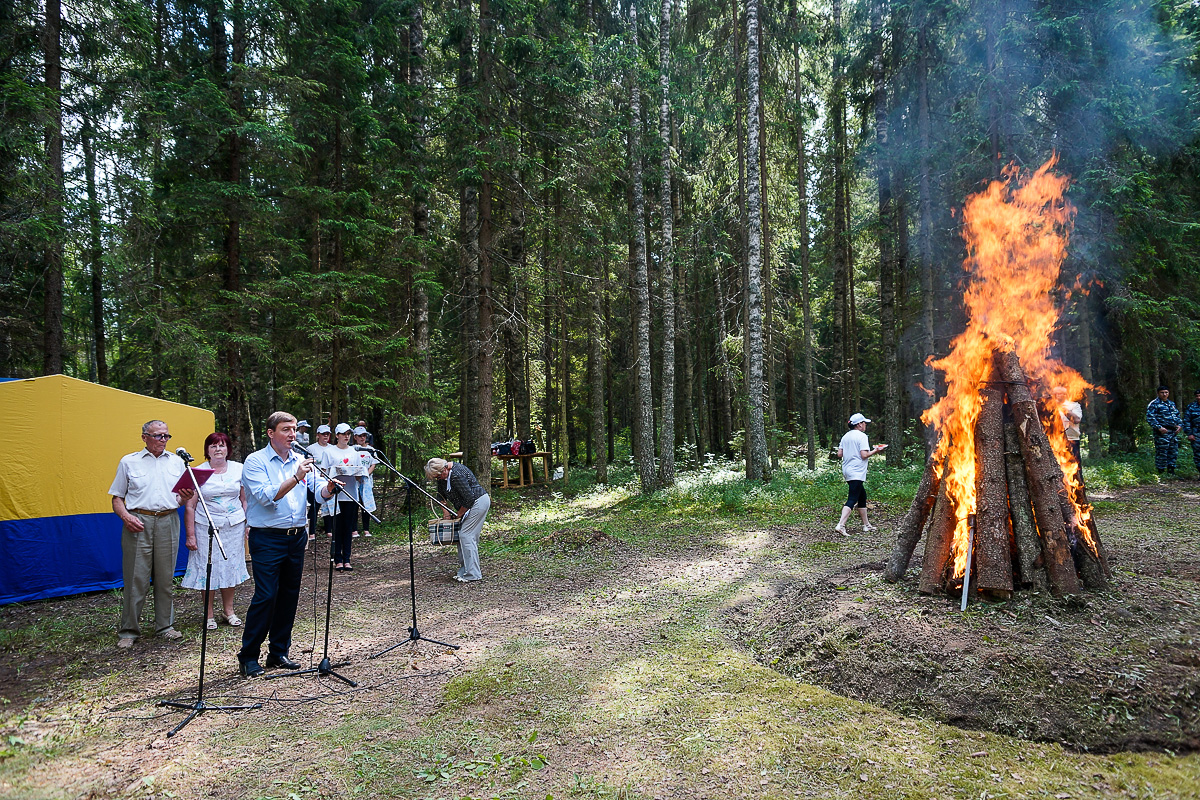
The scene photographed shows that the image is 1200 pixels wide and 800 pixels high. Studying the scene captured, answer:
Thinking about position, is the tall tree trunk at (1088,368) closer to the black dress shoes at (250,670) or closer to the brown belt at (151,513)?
the black dress shoes at (250,670)

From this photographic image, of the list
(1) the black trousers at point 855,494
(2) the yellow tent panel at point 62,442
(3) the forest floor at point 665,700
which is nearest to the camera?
(3) the forest floor at point 665,700

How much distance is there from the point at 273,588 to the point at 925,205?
50.7 ft

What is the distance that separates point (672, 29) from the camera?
16656mm

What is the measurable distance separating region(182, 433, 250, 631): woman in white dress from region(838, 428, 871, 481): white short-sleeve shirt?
8.43 meters

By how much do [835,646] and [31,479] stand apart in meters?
9.82

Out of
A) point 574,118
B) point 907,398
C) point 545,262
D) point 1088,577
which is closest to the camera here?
point 1088,577

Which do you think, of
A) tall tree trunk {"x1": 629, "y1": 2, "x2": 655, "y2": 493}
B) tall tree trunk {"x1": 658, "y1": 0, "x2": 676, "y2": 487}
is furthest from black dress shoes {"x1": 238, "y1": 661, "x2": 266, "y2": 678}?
tall tree trunk {"x1": 658, "y1": 0, "x2": 676, "y2": 487}

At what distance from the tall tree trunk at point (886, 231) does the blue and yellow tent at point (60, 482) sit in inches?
641

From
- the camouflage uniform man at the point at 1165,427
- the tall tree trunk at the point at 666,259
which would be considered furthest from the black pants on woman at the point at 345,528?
the camouflage uniform man at the point at 1165,427

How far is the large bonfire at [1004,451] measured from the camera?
16.7ft

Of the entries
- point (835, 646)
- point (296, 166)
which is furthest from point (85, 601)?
point (835, 646)

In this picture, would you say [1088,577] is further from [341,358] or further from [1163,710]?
[341,358]

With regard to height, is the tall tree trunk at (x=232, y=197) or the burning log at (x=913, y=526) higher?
the tall tree trunk at (x=232, y=197)

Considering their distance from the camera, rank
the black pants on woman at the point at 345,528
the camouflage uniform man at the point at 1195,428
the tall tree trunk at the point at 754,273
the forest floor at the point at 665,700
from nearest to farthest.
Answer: the forest floor at the point at 665,700, the black pants on woman at the point at 345,528, the camouflage uniform man at the point at 1195,428, the tall tree trunk at the point at 754,273
